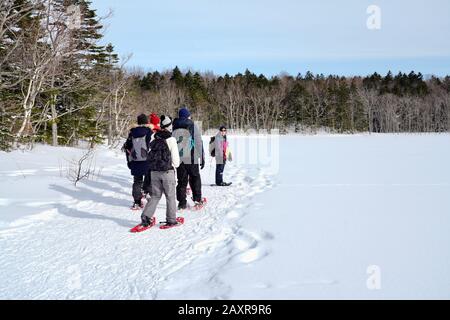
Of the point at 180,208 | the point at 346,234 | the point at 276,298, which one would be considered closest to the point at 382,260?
the point at 346,234

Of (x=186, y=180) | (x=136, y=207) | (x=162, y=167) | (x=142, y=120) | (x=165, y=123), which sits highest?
(x=142, y=120)

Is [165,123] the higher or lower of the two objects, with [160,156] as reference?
higher

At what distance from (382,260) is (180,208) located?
3934 mm

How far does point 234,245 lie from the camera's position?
15.3 ft

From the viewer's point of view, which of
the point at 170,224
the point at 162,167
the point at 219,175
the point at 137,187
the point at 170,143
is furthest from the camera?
the point at 219,175

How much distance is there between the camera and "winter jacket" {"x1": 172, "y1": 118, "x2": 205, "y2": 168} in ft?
21.8

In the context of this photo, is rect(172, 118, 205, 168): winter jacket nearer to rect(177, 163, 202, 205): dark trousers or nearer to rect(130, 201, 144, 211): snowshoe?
rect(177, 163, 202, 205): dark trousers

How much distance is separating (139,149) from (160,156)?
1341 mm

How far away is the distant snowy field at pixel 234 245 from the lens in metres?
3.42

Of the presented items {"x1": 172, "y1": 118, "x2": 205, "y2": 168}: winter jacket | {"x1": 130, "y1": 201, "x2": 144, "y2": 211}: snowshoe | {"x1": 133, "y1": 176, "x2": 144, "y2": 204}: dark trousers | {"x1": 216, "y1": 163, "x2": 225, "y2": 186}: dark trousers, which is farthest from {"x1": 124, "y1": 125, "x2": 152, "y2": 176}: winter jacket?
{"x1": 216, "y1": 163, "x2": 225, "y2": 186}: dark trousers

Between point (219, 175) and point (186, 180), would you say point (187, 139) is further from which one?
point (219, 175)

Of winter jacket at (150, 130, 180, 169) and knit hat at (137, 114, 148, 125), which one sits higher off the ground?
knit hat at (137, 114, 148, 125)

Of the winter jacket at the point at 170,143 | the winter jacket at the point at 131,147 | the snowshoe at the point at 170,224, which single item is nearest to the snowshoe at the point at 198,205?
the snowshoe at the point at 170,224

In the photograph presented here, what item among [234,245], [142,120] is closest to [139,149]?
[142,120]
